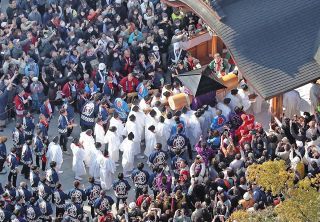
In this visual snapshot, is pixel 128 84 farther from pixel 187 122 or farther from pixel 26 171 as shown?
pixel 26 171

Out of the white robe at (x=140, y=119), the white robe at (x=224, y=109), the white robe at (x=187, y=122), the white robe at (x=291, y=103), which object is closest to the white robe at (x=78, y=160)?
the white robe at (x=140, y=119)

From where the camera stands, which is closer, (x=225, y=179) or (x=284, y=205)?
(x=284, y=205)

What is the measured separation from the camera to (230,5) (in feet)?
79.2

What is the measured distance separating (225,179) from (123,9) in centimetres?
1100

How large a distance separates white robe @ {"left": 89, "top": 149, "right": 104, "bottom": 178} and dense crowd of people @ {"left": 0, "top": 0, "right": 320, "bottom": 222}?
0.03 meters

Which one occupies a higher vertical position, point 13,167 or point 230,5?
point 230,5

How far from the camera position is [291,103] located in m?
23.6

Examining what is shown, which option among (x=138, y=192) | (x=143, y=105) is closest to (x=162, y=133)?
(x=143, y=105)

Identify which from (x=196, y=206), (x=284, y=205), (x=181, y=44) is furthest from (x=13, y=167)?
(x=284, y=205)

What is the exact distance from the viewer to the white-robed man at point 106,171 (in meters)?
21.8

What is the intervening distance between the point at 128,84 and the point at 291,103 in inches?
190

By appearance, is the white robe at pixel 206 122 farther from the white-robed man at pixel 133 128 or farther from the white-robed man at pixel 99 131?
the white-robed man at pixel 99 131

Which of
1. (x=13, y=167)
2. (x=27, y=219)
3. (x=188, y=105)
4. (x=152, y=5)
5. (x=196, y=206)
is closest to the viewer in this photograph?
(x=196, y=206)

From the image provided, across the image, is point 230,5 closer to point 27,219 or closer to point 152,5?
point 152,5
